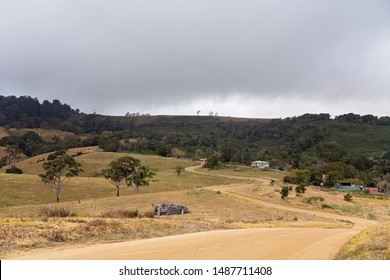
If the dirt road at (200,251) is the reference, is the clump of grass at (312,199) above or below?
below

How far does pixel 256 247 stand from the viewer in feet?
60.7

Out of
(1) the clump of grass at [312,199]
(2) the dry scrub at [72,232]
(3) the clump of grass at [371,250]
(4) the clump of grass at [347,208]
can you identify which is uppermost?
(3) the clump of grass at [371,250]

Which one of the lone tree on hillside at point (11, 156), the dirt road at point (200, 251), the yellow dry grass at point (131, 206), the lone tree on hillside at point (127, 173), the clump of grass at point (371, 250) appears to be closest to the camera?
the clump of grass at point (371, 250)

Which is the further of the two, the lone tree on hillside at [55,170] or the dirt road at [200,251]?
the lone tree on hillside at [55,170]

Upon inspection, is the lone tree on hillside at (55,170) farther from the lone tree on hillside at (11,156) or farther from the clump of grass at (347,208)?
the lone tree on hillside at (11,156)

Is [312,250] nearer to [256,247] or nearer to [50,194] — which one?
[256,247]

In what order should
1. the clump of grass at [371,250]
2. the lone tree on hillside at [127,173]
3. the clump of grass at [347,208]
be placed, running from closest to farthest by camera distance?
the clump of grass at [371,250], the clump of grass at [347,208], the lone tree on hillside at [127,173]

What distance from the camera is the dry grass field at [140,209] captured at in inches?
840

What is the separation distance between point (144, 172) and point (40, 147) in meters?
124

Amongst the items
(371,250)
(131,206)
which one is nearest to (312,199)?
(131,206)

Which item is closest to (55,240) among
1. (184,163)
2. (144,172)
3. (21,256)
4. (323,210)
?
(21,256)

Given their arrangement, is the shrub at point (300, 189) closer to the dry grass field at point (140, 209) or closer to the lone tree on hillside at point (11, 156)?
the dry grass field at point (140, 209)

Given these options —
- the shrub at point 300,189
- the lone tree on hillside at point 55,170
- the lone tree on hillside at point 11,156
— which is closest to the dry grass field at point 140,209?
the shrub at point 300,189

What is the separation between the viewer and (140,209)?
5119 centimetres
